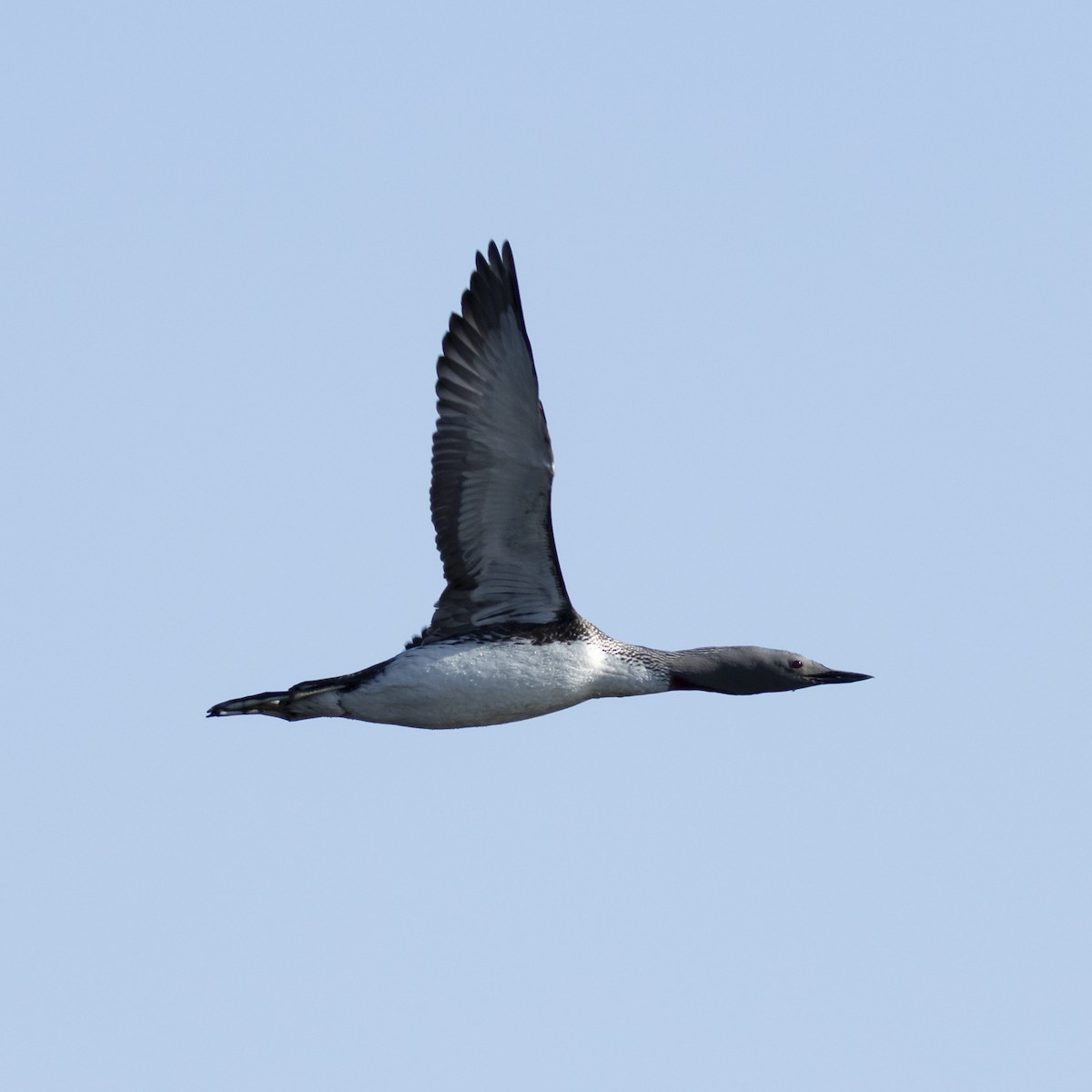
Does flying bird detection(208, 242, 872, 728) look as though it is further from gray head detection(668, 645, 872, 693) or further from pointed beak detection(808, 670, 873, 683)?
pointed beak detection(808, 670, 873, 683)

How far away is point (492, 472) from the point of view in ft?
53.7

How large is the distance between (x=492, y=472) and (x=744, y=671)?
2.70 m

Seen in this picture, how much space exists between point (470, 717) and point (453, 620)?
0.80 meters

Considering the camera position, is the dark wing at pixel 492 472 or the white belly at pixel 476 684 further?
the white belly at pixel 476 684

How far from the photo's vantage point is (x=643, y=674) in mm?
17047

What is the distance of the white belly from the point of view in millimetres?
16453

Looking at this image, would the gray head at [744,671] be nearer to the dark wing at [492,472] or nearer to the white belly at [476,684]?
the white belly at [476,684]

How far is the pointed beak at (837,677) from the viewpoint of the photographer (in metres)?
17.7

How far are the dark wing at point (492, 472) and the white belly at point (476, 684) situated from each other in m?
0.30

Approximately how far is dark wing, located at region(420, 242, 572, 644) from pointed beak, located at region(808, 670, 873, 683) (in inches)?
87.7

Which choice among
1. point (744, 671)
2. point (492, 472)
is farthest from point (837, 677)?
point (492, 472)

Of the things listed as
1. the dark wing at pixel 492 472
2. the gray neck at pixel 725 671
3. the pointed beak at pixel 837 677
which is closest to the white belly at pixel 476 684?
the dark wing at pixel 492 472

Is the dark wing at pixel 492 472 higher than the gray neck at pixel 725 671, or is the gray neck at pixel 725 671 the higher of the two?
the dark wing at pixel 492 472

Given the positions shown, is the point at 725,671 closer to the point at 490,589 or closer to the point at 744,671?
the point at 744,671
